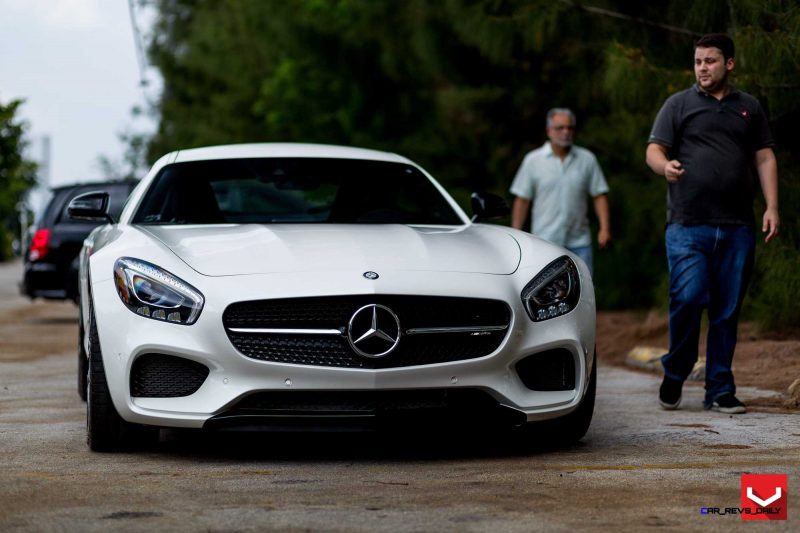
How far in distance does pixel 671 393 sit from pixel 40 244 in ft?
36.2

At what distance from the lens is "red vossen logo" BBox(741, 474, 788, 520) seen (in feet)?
15.3

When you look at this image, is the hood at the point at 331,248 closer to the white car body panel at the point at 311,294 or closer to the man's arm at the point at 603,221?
the white car body panel at the point at 311,294

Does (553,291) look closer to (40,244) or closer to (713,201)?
(713,201)

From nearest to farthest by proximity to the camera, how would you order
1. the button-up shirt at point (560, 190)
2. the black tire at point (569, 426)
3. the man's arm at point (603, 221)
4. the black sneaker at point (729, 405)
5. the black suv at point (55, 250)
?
the black tire at point (569, 426)
the black sneaker at point (729, 405)
the man's arm at point (603, 221)
the button-up shirt at point (560, 190)
the black suv at point (55, 250)

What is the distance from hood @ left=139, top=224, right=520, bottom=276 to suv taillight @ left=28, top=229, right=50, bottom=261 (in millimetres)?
10613

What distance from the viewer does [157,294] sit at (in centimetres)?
586

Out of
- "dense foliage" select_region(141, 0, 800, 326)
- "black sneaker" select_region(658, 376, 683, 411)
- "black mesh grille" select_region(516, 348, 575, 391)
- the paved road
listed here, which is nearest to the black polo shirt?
"black sneaker" select_region(658, 376, 683, 411)

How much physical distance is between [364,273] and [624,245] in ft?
32.0

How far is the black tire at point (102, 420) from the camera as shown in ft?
19.7

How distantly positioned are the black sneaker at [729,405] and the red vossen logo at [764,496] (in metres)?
2.12

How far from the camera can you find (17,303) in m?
23.0

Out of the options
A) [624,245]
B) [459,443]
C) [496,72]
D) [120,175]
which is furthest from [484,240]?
[120,175]

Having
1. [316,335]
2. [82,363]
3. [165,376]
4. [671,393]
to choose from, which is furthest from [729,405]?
[82,363]

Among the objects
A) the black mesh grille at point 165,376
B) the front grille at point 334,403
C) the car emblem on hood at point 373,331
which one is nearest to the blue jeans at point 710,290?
the front grille at point 334,403
